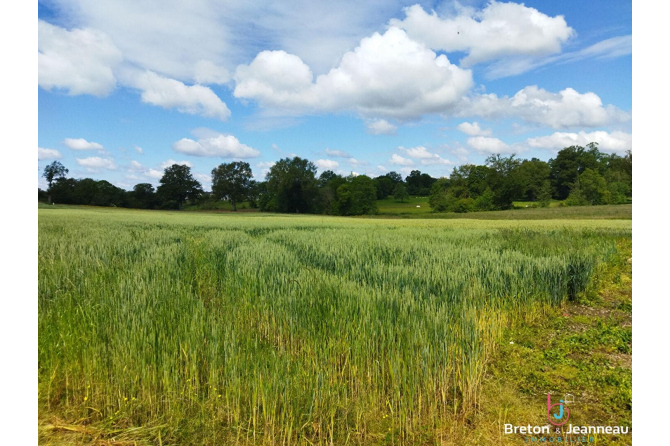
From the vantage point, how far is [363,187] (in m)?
58.3

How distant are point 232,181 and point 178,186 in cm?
554

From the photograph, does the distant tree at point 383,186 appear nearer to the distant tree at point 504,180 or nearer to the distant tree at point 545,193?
the distant tree at point 504,180

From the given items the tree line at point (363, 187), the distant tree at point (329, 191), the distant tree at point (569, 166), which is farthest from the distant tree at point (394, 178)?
the distant tree at point (569, 166)

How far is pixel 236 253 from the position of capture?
7.27 meters

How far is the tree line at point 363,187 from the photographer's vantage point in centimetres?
2128

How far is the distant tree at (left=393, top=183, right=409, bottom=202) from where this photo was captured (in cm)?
5511

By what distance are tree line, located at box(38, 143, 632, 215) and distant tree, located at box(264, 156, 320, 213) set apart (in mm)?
134

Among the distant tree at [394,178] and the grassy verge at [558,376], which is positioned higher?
the distant tree at [394,178]

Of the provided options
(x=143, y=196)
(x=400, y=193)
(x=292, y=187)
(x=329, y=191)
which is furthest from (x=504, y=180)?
(x=143, y=196)

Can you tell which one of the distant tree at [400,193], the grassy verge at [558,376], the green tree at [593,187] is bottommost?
the grassy verge at [558,376]

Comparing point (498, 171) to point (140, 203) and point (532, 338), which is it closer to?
point (140, 203)

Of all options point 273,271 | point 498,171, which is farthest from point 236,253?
point 498,171

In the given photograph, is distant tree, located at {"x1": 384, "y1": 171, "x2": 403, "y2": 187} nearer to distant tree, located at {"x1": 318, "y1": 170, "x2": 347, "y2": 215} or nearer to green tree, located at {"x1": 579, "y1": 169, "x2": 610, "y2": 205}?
distant tree, located at {"x1": 318, "y1": 170, "x2": 347, "y2": 215}

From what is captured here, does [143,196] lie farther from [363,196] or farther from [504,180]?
[504,180]
